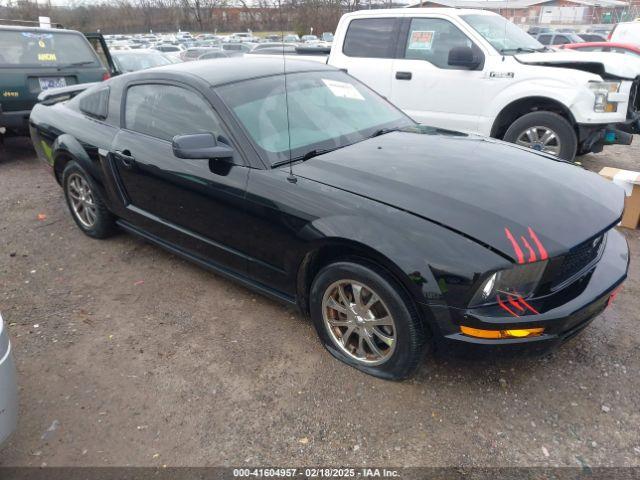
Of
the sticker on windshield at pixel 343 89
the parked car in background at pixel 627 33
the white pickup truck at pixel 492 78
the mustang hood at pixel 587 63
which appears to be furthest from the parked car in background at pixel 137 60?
the parked car in background at pixel 627 33

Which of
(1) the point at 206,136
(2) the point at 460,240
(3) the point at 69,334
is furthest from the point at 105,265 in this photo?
(2) the point at 460,240

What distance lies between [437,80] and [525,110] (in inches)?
43.0

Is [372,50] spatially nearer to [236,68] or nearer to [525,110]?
[525,110]

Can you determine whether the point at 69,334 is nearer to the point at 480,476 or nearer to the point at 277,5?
the point at 480,476

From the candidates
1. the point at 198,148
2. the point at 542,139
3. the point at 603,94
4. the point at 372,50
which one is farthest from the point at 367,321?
the point at 372,50

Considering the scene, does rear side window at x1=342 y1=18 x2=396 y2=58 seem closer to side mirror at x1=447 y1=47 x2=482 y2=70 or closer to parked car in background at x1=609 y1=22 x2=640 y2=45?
side mirror at x1=447 y1=47 x2=482 y2=70

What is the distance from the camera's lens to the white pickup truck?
5129 millimetres

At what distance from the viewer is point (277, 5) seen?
4.01 metres

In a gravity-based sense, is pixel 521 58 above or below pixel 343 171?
above

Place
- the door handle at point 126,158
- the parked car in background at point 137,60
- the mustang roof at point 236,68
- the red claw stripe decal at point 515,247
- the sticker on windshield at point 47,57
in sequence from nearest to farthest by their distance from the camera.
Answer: the red claw stripe decal at point 515,247, the mustang roof at point 236,68, the door handle at point 126,158, the sticker on windshield at point 47,57, the parked car in background at point 137,60

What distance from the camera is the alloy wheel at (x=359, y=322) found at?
2428 millimetres

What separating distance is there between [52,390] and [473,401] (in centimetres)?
A: 230

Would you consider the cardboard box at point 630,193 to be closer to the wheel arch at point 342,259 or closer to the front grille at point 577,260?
the front grille at point 577,260

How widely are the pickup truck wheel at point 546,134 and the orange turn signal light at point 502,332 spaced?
139 inches
